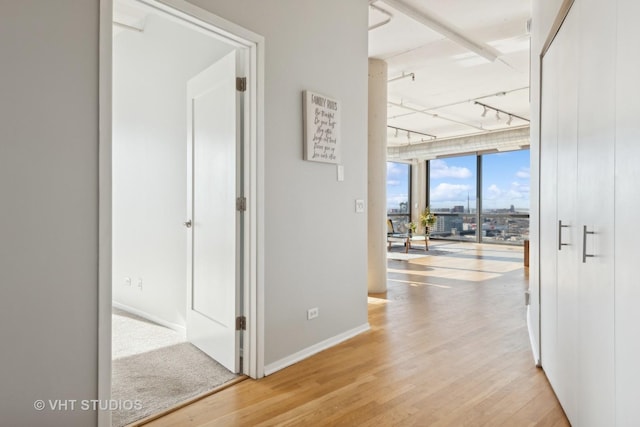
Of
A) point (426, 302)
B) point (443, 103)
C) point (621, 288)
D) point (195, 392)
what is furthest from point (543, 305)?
point (443, 103)

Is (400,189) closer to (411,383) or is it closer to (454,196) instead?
(454,196)

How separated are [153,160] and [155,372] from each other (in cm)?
205

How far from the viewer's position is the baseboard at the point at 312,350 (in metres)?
2.75

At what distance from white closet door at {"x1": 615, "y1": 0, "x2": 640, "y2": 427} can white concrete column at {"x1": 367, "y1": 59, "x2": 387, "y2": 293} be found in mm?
3934

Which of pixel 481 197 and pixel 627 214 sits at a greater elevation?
pixel 481 197

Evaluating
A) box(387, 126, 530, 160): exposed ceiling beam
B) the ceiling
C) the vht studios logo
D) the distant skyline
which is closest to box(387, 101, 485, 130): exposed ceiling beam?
the ceiling

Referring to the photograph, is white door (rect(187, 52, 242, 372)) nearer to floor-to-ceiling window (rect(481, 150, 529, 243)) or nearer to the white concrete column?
the white concrete column

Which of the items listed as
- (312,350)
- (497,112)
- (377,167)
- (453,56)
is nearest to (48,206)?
(312,350)

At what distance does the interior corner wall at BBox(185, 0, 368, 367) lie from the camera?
275 cm

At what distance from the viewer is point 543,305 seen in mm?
2709

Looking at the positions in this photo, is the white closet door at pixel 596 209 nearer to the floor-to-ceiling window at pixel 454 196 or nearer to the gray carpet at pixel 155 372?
the gray carpet at pixel 155 372

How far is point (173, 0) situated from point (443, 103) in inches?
252

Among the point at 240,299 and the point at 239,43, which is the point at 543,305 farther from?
the point at 239,43

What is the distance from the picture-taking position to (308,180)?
3061 mm
